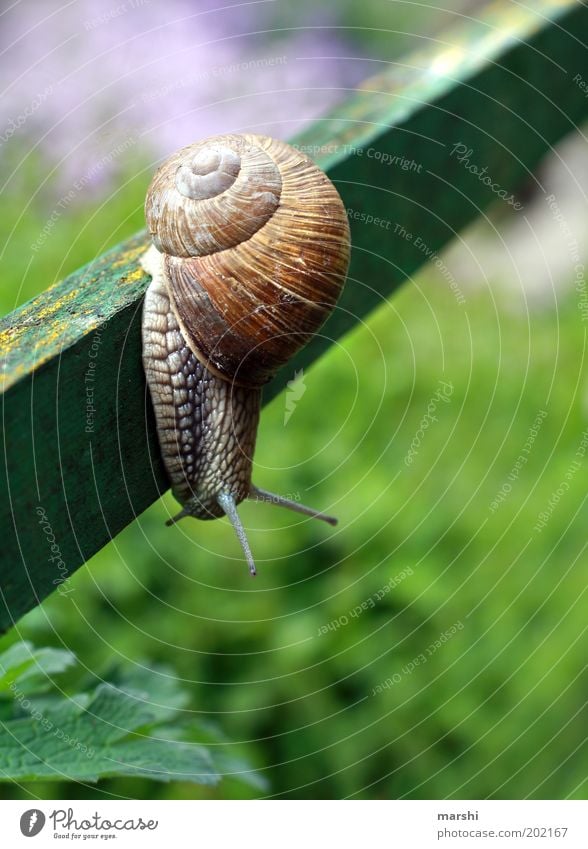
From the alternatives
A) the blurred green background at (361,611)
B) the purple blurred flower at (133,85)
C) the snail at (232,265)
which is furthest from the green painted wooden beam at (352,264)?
the purple blurred flower at (133,85)

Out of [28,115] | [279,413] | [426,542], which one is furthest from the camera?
[28,115]

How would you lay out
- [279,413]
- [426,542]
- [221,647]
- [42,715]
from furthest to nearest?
1. [279,413]
2. [426,542]
3. [221,647]
4. [42,715]

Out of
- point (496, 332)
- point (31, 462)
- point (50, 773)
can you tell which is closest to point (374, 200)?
point (31, 462)

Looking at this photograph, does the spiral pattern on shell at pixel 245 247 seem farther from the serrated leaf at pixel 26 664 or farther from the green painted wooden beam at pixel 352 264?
the serrated leaf at pixel 26 664

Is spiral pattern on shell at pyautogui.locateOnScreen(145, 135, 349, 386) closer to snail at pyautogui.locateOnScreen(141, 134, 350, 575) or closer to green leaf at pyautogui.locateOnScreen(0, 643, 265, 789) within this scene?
snail at pyautogui.locateOnScreen(141, 134, 350, 575)

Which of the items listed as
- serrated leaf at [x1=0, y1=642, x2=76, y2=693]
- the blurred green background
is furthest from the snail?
the blurred green background

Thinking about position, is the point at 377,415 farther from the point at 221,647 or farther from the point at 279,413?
the point at 221,647
